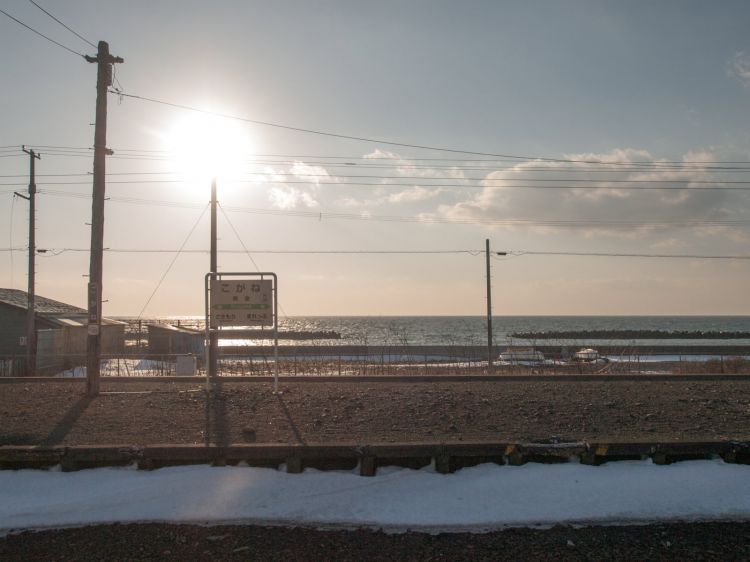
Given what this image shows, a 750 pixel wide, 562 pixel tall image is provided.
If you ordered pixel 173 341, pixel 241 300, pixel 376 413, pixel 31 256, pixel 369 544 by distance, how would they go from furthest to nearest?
pixel 173 341 → pixel 31 256 → pixel 241 300 → pixel 376 413 → pixel 369 544

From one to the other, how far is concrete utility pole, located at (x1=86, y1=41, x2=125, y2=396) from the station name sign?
248 cm

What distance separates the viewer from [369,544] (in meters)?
6.36

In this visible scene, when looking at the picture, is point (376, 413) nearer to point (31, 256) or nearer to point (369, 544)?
point (369, 544)

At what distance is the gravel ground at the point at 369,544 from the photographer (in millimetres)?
6141

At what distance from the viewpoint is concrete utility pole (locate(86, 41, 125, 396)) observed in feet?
45.5

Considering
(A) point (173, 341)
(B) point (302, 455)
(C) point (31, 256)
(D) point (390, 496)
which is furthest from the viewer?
(A) point (173, 341)

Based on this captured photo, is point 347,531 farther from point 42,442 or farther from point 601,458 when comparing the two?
point 42,442

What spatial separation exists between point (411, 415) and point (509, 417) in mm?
1608

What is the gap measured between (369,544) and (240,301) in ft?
28.3

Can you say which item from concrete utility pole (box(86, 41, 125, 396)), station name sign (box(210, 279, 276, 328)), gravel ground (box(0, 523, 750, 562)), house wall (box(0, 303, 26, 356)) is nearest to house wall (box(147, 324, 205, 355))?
house wall (box(0, 303, 26, 356))

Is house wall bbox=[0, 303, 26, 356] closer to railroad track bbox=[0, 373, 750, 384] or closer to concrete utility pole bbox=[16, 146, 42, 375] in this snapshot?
concrete utility pole bbox=[16, 146, 42, 375]

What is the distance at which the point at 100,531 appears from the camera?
668 cm

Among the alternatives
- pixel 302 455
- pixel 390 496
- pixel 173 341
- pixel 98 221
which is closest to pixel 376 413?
pixel 302 455

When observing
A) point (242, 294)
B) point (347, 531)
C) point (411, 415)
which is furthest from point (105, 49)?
point (347, 531)
